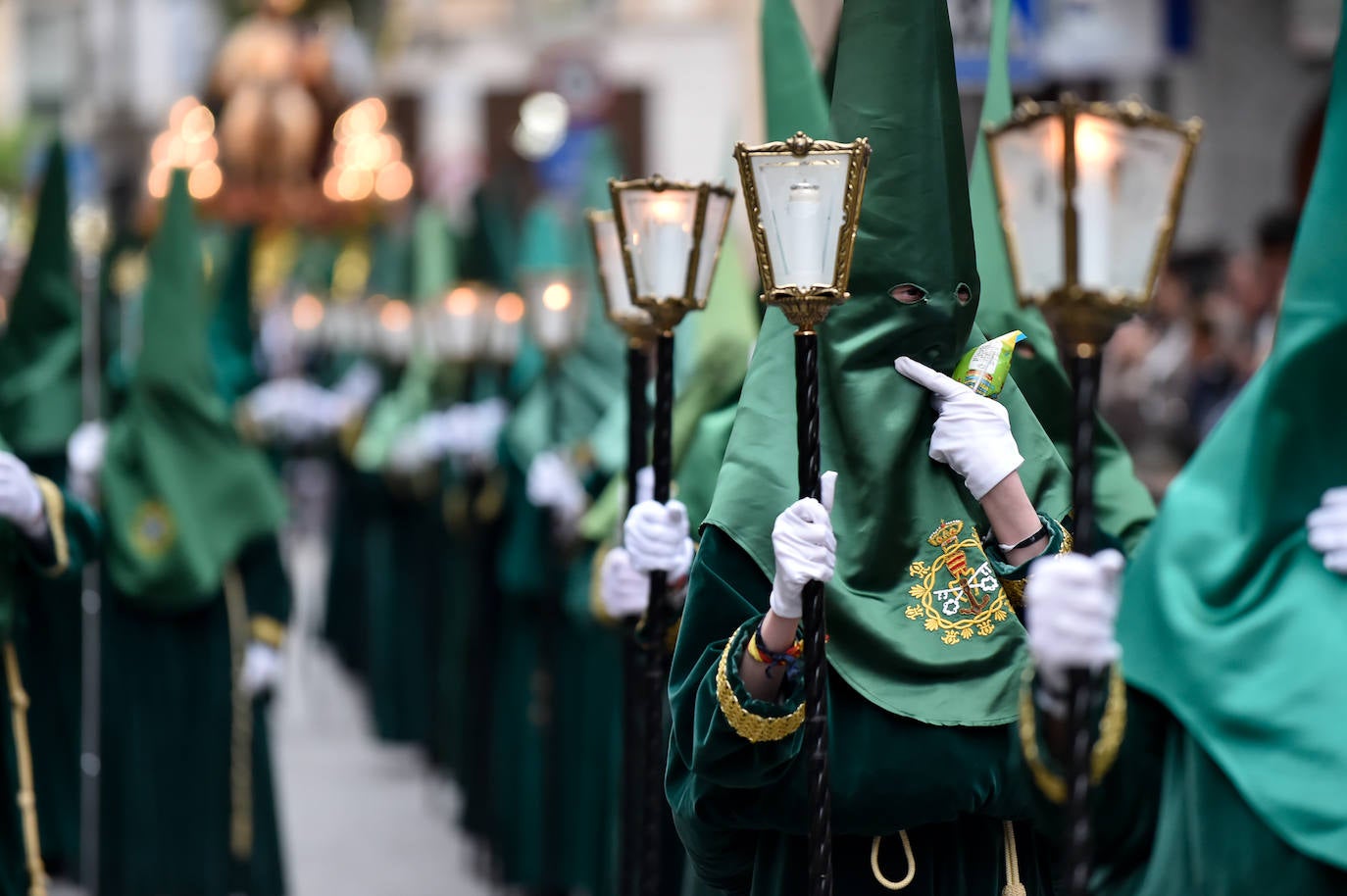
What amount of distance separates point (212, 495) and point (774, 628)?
163 inches

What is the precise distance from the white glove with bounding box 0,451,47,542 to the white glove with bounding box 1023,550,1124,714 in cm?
312

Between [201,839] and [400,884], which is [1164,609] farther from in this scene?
[400,884]

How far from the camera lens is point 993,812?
3170 millimetres

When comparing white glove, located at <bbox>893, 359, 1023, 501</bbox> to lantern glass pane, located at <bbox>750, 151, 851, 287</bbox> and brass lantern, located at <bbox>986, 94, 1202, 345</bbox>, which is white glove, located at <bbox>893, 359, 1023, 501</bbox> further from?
brass lantern, located at <bbox>986, 94, 1202, 345</bbox>

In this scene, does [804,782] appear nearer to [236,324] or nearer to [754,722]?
[754,722]

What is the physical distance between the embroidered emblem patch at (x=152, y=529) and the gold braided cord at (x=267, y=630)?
1.71 ft

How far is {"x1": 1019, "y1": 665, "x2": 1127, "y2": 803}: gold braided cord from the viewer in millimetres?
2580

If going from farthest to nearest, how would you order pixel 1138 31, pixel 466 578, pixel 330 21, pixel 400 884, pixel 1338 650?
pixel 330 21
pixel 1138 31
pixel 466 578
pixel 400 884
pixel 1338 650

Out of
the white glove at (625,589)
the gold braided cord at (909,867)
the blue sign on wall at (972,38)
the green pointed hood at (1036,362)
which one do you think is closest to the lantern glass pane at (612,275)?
Result: the white glove at (625,589)

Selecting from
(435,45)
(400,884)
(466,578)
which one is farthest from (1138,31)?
(435,45)

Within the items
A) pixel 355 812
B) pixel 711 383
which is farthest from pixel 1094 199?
pixel 355 812

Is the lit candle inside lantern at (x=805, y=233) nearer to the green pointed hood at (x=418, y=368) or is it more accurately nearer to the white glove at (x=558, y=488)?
the white glove at (x=558, y=488)

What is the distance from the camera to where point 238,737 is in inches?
267

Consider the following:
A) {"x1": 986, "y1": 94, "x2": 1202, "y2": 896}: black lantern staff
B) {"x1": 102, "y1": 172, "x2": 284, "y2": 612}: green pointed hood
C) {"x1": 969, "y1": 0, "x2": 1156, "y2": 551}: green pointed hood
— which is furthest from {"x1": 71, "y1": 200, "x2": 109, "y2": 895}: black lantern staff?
{"x1": 986, "y1": 94, "x2": 1202, "y2": 896}: black lantern staff
